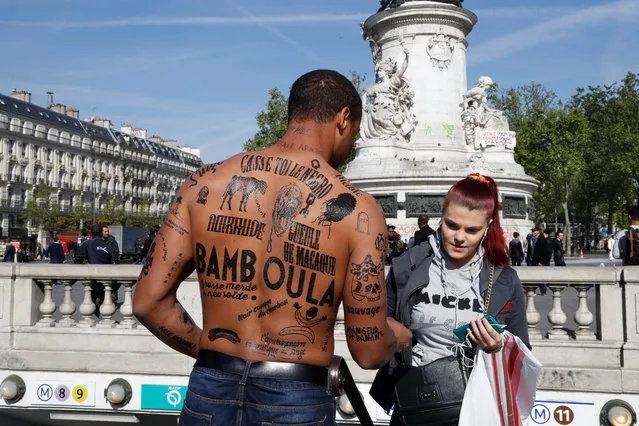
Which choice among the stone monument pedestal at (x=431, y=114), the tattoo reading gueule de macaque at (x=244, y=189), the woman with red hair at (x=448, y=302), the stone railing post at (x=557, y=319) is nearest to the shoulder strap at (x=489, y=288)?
the woman with red hair at (x=448, y=302)

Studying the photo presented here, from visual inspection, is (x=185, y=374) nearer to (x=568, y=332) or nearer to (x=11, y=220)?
(x=568, y=332)

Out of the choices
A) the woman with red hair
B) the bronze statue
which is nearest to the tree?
the bronze statue

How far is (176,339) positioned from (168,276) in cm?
27

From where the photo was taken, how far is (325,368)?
8.72ft

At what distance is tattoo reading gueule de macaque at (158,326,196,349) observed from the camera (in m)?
2.80

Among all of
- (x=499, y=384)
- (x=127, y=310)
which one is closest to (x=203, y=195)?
(x=499, y=384)

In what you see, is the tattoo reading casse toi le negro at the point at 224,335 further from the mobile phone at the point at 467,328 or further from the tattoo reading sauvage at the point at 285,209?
the mobile phone at the point at 467,328

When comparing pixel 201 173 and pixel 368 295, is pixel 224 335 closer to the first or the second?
pixel 368 295

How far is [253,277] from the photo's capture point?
2.63 m

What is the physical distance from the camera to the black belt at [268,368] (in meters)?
2.54

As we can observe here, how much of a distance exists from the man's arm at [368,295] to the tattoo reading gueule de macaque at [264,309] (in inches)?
9.9

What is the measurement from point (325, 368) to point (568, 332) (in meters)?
4.18

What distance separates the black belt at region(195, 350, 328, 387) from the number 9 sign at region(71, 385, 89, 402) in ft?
14.6

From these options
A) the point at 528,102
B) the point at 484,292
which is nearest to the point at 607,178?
the point at 528,102
